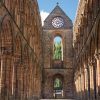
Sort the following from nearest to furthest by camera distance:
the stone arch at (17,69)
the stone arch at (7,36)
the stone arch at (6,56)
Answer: the stone arch at (7,36) → the stone arch at (6,56) → the stone arch at (17,69)

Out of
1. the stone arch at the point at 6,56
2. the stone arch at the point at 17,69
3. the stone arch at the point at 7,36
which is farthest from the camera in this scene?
the stone arch at the point at 17,69

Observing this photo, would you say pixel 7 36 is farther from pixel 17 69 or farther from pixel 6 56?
pixel 17 69

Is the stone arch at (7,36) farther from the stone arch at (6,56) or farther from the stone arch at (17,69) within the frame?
the stone arch at (17,69)

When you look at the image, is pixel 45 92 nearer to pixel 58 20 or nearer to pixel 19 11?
pixel 58 20

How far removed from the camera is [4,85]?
60.0ft

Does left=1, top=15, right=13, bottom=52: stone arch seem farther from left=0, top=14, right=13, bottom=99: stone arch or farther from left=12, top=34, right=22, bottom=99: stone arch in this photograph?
left=12, top=34, right=22, bottom=99: stone arch

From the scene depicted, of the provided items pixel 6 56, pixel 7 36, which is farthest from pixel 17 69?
pixel 7 36

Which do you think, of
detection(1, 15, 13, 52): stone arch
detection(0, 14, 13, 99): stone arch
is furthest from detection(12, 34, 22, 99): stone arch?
detection(1, 15, 13, 52): stone arch

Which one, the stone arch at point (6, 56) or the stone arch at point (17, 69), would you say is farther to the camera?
the stone arch at point (17, 69)

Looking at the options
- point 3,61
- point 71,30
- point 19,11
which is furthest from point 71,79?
point 3,61

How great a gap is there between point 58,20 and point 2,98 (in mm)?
30005

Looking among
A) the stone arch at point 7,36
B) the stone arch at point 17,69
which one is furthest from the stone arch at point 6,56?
the stone arch at point 17,69

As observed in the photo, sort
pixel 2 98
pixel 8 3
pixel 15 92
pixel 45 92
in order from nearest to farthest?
1. pixel 2 98
2. pixel 8 3
3. pixel 15 92
4. pixel 45 92

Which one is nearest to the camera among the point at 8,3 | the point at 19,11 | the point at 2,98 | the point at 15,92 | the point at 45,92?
the point at 2,98
